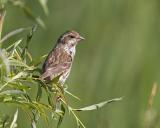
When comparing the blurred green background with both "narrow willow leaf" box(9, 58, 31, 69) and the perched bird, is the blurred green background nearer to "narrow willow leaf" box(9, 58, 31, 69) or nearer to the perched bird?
the perched bird

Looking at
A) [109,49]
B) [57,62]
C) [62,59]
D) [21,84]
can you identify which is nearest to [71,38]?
[62,59]

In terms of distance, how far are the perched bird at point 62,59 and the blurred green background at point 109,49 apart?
2.05 ft

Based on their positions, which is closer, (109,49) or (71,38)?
(71,38)

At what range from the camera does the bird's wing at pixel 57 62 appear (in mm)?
4733

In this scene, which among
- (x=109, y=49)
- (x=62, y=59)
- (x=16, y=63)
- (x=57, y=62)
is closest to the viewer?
(x=16, y=63)

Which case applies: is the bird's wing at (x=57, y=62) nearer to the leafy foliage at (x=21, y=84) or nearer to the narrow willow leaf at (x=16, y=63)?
the leafy foliage at (x=21, y=84)

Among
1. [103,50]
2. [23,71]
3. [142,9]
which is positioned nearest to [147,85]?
[103,50]

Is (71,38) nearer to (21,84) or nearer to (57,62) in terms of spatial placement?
(57,62)

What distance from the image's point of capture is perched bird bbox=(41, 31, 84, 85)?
4.71 m

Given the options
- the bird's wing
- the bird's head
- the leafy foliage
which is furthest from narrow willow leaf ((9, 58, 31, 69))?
the bird's head

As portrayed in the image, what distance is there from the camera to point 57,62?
17.1 ft

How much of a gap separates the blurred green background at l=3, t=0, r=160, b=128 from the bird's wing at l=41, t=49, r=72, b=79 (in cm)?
80

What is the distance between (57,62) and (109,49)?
6.67 ft

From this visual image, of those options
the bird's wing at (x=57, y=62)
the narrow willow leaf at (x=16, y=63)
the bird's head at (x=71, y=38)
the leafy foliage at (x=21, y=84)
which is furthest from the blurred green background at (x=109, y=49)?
the narrow willow leaf at (x=16, y=63)
